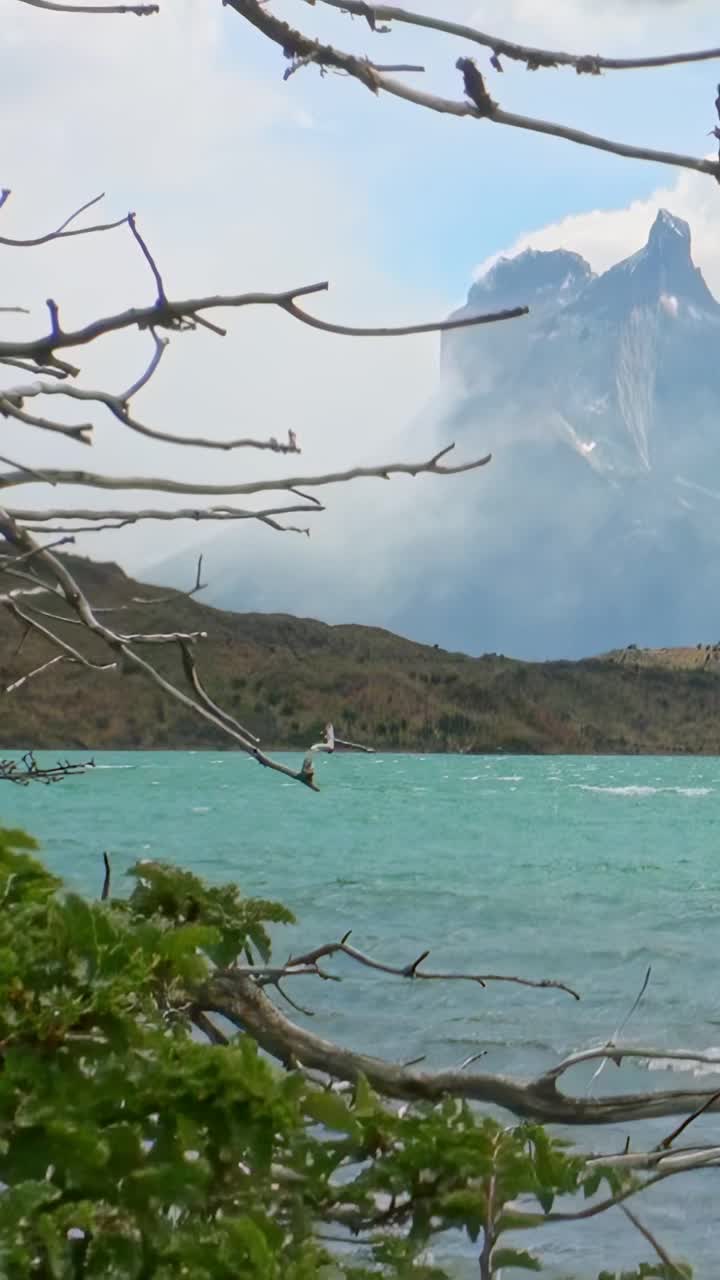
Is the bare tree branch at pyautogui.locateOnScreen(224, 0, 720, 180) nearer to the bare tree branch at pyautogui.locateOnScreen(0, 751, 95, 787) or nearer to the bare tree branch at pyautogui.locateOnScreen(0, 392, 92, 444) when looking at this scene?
the bare tree branch at pyautogui.locateOnScreen(0, 392, 92, 444)

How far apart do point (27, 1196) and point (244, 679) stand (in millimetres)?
94909

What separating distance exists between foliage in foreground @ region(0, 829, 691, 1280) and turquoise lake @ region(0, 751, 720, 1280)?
0.22 meters

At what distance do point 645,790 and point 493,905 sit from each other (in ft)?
228

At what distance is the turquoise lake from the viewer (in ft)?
32.7

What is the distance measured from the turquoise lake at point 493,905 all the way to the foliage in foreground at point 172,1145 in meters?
0.22

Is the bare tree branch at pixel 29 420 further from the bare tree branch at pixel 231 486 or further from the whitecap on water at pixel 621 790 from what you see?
the whitecap on water at pixel 621 790

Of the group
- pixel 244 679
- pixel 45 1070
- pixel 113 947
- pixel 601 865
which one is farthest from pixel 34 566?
pixel 244 679

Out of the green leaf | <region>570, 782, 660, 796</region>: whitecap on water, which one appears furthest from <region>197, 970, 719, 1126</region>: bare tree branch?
<region>570, 782, 660, 796</region>: whitecap on water

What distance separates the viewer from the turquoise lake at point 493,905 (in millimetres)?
9965

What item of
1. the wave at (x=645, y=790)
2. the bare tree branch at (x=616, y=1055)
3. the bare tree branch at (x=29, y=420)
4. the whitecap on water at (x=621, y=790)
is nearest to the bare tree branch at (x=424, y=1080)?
the bare tree branch at (x=616, y=1055)

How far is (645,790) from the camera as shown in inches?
3792

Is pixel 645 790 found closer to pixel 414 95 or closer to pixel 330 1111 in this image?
pixel 330 1111

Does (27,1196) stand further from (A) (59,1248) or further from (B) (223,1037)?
(B) (223,1037)

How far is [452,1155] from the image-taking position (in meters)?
1.73
